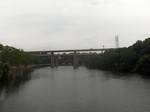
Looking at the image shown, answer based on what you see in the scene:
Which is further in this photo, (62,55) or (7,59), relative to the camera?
(62,55)

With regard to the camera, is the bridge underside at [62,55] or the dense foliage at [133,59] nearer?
the dense foliage at [133,59]

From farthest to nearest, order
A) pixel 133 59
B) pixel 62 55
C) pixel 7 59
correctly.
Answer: pixel 62 55 → pixel 133 59 → pixel 7 59

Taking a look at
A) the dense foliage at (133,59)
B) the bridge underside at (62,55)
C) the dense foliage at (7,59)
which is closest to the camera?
the dense foliage at (7,59)

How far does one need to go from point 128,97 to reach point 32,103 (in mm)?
7807

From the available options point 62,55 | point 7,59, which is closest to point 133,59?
point 7,59

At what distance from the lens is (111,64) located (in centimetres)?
5806

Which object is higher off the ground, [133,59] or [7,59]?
[7,59]

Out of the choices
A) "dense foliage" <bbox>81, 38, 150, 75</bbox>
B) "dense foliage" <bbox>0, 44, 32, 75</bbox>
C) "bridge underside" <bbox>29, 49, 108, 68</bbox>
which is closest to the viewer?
"dense foliage" <bbox>0, 44, 32, 75</bbox>

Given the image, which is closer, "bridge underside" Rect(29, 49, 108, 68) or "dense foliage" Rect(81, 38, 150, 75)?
"dense foliage" Rect(81, 38, 150, 75)

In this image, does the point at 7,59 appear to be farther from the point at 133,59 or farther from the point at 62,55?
the point at 62,55

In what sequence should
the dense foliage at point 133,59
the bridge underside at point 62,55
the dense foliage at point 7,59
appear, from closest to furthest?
the dense foliage at point 7,59, the dense foliage at point 133,59, the bridge underside at point 62,55

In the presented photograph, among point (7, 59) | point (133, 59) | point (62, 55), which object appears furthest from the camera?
point (62, 55)

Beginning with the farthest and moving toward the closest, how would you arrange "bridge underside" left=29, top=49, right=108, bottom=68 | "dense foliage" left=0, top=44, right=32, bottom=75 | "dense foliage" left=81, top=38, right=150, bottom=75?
"bridge underside" left=29, top=49, right=108, bottom=68 < "dense foliage" left=81, top=38, right=150, bottom=75 < "dense foliage" left=0, top=44, right=32, bottom=75

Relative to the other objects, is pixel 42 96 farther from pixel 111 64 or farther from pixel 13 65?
pixel 111 64
